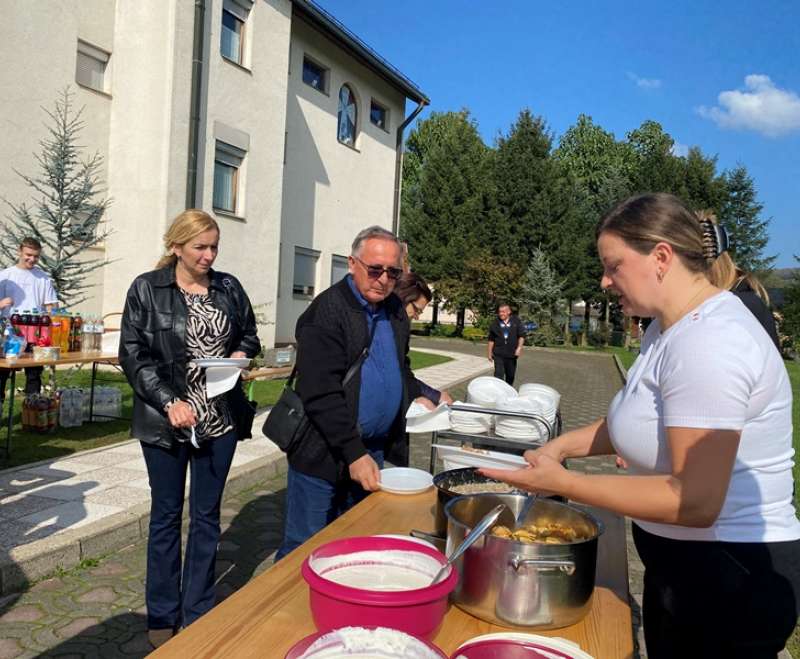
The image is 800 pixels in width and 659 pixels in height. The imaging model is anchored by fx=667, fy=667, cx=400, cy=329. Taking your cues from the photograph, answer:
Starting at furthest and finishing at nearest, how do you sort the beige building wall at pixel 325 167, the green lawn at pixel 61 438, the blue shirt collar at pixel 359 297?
1. the beige building wall at pixel 325 167
2. the green lawn at pixel 61 438
3. the blue shirt collar at pixel 359 297

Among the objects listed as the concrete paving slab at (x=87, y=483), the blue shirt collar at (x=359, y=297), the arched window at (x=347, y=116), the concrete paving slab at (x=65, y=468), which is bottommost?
the concrete paving slab at (x=87, y=483)

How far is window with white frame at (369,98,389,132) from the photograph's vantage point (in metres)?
21.0

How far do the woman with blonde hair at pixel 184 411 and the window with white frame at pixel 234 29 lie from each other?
39.2ft

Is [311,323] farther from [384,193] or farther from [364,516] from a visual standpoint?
[384,193]

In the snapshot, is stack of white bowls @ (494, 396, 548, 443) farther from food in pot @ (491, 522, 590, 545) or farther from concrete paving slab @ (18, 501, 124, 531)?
concrete paving slab @ (18, 501, 124, 531)

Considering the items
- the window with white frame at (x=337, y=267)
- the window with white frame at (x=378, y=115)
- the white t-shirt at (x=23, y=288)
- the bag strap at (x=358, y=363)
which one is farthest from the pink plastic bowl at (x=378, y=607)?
the window with white frame at (x=378, y=115)

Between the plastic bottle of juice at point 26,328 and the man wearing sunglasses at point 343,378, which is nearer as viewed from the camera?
the man wearing sunglasses at point 343,378

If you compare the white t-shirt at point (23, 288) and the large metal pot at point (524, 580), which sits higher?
the white t-shirt at point (23, 288)

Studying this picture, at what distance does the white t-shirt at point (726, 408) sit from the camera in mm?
1405

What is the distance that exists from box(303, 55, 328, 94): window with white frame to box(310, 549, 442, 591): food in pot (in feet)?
57.7

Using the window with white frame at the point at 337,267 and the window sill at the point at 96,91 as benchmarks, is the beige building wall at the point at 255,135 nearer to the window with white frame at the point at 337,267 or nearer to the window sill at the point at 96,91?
the window sill at the point at 96,91

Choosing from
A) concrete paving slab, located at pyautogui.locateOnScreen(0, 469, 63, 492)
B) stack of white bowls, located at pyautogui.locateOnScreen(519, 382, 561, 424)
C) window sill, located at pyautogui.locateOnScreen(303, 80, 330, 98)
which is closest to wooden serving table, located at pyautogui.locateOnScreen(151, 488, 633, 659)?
stack of white bowls, located at pyautogui.locateOnScreen(519, 382, 561, 424)

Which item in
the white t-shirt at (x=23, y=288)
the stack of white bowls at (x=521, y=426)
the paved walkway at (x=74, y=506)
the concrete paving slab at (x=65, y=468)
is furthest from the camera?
the white t-shirt at (x=23, y=288)

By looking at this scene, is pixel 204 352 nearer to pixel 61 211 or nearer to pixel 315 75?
pixel 61 211
